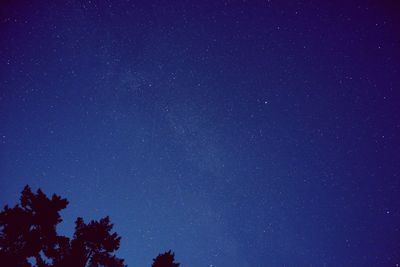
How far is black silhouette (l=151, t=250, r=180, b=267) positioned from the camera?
14586mm

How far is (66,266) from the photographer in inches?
493

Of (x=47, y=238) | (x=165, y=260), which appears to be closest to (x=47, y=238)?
(x=47, y=238)

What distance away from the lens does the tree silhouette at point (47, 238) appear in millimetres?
12570

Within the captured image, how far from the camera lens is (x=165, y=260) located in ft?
48.2

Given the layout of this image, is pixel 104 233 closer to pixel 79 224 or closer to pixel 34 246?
pixel 79 224

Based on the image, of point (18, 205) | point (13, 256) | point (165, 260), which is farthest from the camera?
point (165, 260)

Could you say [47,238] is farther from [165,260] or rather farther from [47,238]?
[165,260]

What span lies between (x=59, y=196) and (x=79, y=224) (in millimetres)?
1506

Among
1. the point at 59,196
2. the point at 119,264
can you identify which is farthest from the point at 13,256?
the point at 119,264

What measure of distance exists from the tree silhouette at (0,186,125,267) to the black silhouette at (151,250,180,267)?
1.70 meters

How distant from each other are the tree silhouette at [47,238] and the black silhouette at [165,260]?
170 centimetres

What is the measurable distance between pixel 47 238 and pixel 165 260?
522 centimetres

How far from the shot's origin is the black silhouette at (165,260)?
1459 centimetres

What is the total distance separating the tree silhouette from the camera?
12.6m
